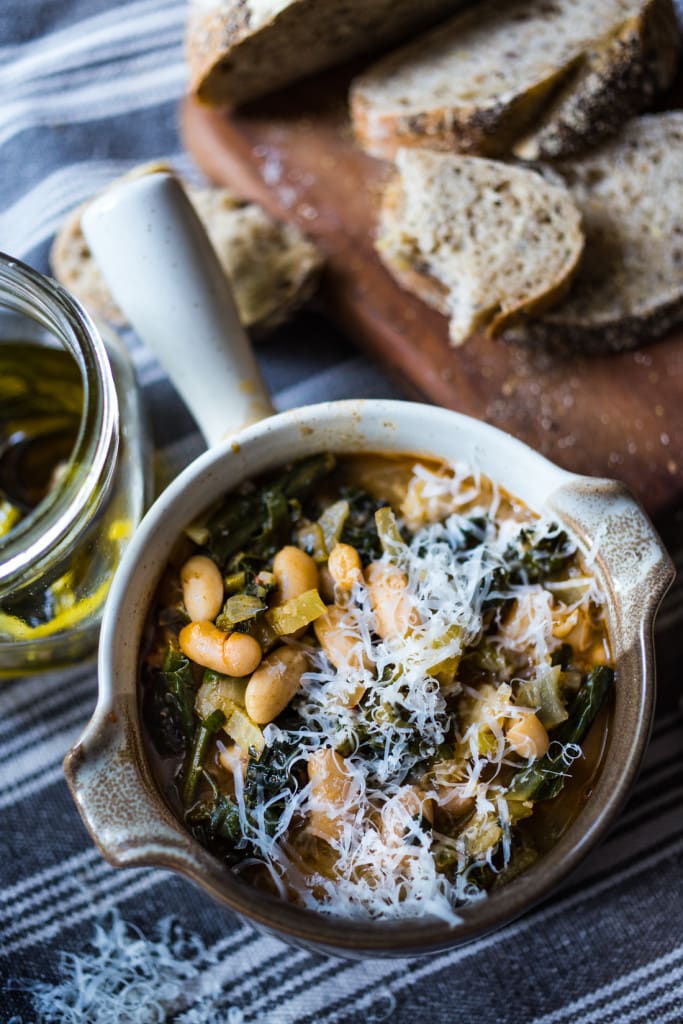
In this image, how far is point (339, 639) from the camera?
1604 millimetres

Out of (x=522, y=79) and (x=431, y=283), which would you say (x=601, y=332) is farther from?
(x=522, y=79)

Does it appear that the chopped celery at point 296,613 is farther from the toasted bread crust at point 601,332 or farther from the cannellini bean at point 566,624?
the toasted bread crust at point 601,332

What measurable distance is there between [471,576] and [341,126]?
1280mm

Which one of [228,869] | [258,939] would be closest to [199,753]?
[228,869]

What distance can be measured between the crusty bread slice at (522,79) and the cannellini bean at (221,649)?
1264 mm

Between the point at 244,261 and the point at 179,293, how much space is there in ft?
1.40

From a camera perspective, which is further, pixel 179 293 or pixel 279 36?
pixel 279 36

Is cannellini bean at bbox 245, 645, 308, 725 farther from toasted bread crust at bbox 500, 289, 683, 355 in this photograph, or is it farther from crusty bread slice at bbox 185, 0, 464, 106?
crusty bread slice at bbox 185, 0, 464, 106

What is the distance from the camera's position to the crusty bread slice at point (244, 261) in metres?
2.21

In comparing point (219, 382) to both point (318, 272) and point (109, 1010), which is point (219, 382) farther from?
point (109, 1010)

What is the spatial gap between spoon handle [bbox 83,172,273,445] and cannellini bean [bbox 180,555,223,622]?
303mm

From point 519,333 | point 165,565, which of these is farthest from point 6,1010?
point 519,333

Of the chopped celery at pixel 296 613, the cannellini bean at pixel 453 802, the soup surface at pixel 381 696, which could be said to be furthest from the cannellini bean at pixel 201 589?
the cannellini bean at pixel 453 802

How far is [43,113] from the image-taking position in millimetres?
2439
